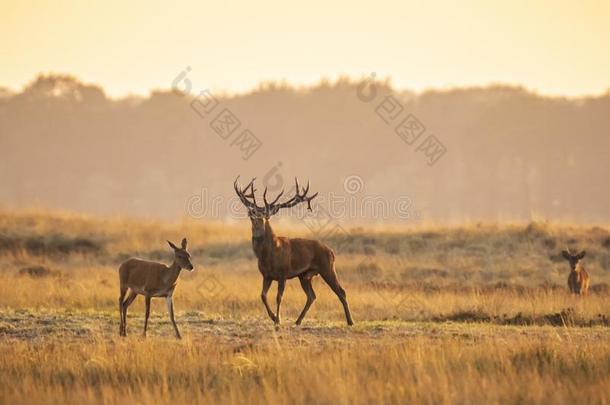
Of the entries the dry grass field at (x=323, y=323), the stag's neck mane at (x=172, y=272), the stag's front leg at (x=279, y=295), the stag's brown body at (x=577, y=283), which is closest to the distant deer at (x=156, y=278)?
the stag's neck mane at (x=172, y=272)

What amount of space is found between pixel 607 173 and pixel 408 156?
13.1m

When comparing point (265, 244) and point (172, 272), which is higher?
point (265, 244)

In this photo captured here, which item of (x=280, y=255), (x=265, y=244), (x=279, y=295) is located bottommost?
(x=279, y=295)

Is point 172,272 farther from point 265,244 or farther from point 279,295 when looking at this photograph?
point 279,295

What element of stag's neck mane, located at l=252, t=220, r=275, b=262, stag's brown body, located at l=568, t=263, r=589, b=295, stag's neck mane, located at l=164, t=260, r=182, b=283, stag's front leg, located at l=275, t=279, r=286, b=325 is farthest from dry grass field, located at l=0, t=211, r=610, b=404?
stag's neck mane, located at l=252, t=220, r=275, b=262

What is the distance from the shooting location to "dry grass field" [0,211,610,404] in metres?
12.3

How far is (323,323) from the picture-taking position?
60.7 ft

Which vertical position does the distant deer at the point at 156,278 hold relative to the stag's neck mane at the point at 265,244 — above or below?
below

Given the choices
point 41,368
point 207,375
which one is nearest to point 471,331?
point 207,375

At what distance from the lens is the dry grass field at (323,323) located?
1233 centimetres

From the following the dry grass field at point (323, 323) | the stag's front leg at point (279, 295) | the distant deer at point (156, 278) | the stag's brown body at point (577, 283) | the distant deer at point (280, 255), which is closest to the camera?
the dry grass field at point (323, 323)

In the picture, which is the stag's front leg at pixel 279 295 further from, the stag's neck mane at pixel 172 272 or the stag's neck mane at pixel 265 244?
the stag's neck mane at pixel 172 272

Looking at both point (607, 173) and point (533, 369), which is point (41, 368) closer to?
point (533, 369)

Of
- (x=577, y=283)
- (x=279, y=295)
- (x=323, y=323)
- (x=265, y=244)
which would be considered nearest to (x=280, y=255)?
(x=265, y=244)
